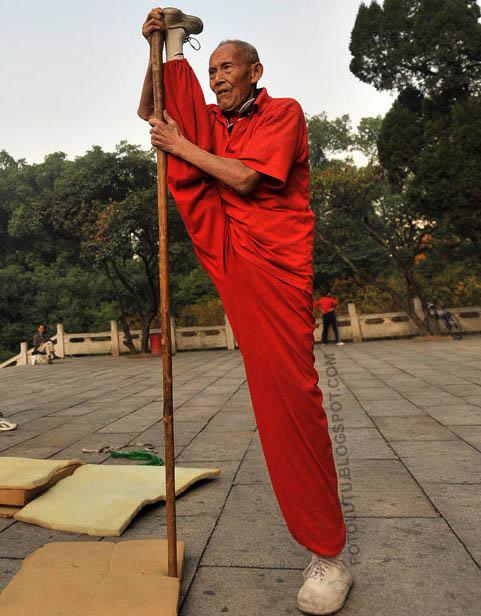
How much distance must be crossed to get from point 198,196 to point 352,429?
2.74m

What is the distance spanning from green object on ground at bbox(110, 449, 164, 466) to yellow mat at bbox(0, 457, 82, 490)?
1.47 ft

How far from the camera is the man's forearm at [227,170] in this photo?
1.44m

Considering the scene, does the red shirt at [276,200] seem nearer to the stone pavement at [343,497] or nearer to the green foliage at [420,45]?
the stone pavement at [343,497]

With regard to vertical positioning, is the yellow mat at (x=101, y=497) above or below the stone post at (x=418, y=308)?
below

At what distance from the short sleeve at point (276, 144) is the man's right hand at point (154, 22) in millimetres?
455

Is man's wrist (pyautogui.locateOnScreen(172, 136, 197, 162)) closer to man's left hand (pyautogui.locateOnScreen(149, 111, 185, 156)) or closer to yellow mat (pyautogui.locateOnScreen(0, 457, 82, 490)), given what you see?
man's left hand (pyautogui.locateOnScreen(149, 111, 185, 156))

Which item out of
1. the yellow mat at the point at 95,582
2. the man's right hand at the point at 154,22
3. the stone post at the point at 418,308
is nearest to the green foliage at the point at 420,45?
the stone post at the point at 418,308

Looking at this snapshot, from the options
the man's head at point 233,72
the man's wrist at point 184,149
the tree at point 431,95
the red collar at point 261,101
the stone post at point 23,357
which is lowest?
the stone post at point 23,357

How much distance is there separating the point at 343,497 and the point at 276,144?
1.63 meters

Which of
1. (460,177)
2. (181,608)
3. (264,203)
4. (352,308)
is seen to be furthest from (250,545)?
(352,308)

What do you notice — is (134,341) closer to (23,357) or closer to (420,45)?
(23,357)

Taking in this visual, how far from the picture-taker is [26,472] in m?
2.42

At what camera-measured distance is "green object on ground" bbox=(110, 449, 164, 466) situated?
9.84 ft

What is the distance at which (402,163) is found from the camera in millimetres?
12758
